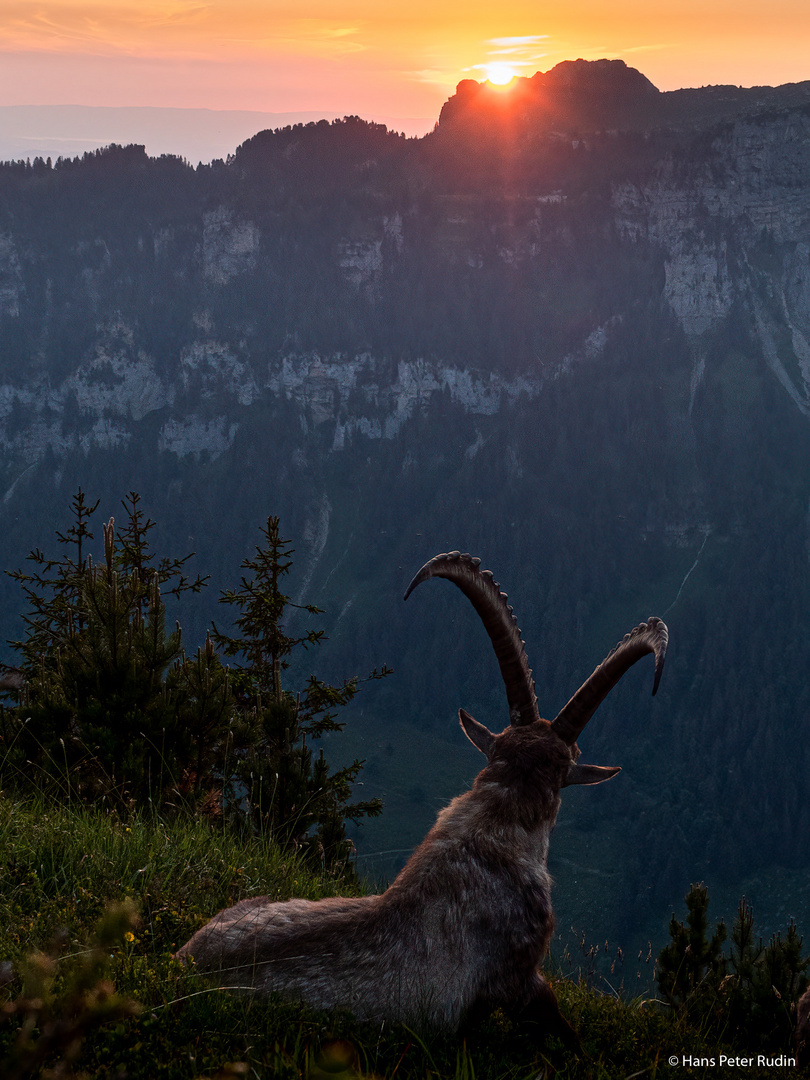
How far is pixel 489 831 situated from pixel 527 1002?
4.10 feet

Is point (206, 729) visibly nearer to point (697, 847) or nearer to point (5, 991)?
point (5, 991)

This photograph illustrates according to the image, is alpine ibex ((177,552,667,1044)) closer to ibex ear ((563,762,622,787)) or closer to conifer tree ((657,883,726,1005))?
ibex ear ((563,762,622,787))

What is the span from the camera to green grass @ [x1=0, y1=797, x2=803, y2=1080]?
4.25m

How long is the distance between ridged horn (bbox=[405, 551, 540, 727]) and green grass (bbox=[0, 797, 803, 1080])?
2469 millimetres

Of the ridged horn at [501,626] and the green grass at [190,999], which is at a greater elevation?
the ridged horn at [501,626]

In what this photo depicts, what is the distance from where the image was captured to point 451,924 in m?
6.05

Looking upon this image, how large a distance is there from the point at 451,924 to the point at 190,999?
2.02m

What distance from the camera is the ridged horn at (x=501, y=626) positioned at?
24.8 feet

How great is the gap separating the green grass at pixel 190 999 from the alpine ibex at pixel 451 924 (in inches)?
8.2

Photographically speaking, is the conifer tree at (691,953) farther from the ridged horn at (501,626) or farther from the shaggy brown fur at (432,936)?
the shaggy brown fur at (432,936)

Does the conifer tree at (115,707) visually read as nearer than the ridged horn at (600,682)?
No

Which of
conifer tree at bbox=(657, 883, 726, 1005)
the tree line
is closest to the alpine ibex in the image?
the tree line

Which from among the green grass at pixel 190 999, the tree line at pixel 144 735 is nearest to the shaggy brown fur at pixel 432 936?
the green grass at pixel 190 999

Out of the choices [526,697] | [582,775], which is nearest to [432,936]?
[582,775]
